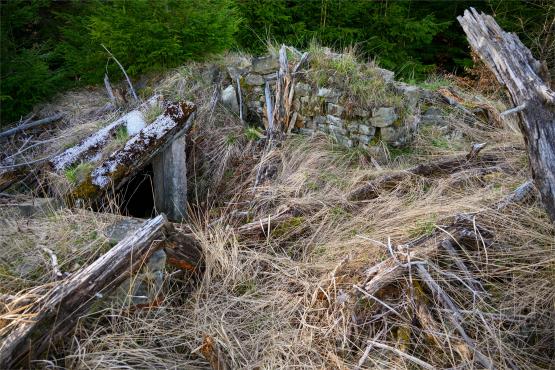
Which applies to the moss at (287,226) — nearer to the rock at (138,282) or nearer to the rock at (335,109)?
the rock at (138,282)

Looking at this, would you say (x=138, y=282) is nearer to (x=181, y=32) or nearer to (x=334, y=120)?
(x=334, y=120)

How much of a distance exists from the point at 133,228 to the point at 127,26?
3597 millimetres

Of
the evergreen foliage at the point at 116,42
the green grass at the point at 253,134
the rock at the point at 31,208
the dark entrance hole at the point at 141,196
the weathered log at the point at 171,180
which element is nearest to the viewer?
the rock at the point at 31,208

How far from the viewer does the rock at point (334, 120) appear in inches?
201

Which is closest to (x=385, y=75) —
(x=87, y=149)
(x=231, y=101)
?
(x=231, y=101)

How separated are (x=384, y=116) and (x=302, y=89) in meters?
1.01

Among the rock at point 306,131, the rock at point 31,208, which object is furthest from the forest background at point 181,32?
the rock at point 31,208

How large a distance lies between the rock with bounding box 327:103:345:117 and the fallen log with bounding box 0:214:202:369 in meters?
2.64

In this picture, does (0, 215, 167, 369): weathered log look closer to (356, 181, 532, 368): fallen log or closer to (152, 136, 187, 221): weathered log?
(356, 181, 532, 368): fallen log

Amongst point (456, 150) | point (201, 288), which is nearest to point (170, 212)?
point (201, 288)

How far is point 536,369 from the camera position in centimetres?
245

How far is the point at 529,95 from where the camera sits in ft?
8.14

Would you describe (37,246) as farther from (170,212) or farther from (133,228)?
(170,212)

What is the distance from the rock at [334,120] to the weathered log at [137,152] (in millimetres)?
1538
